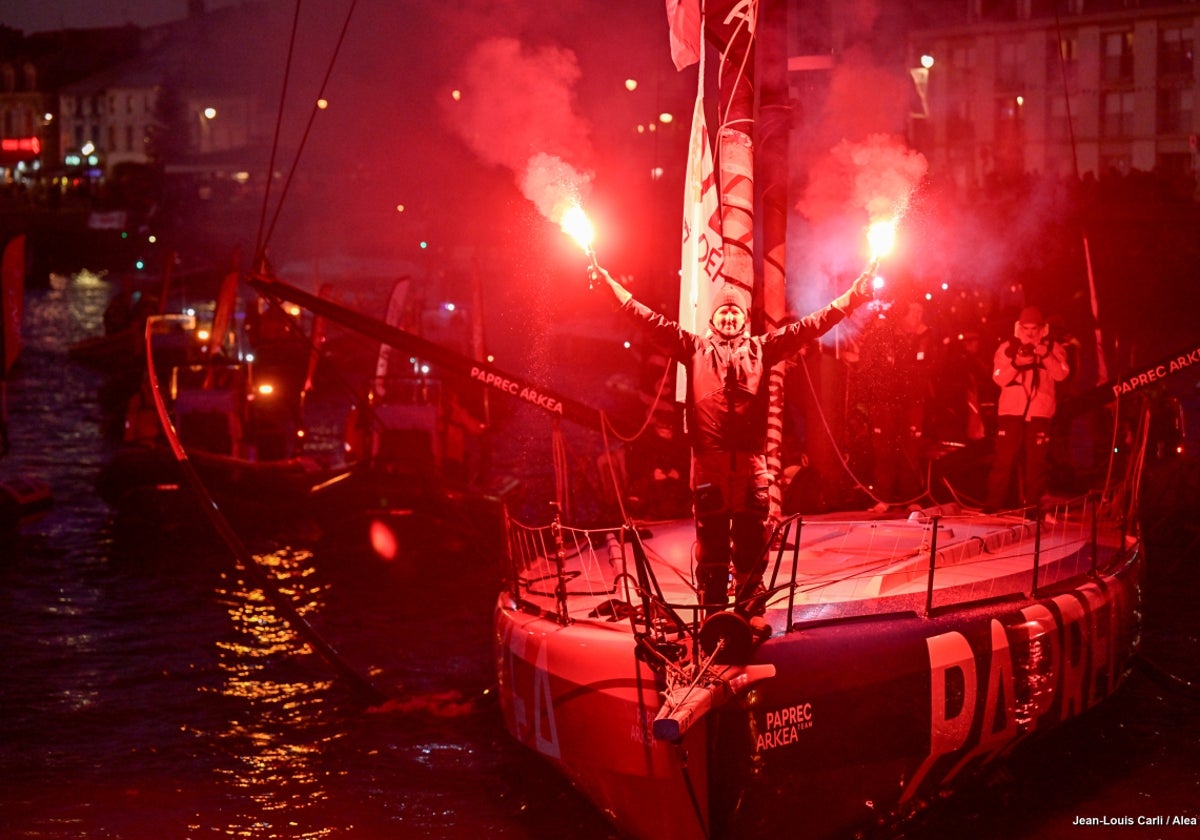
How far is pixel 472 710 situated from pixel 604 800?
12.7 feet

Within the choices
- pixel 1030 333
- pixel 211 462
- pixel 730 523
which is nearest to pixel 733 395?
pixel 730 523

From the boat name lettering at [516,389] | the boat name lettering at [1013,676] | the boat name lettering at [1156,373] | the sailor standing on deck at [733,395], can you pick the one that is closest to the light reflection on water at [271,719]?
the boat name lettering at [516,389]

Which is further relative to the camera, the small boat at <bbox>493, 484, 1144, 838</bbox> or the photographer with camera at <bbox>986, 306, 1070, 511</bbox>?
the photographer with camera at <bbox>986, 306, 1070, 511</bbox>

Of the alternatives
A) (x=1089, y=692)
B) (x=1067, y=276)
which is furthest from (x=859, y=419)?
(x=1067, y=276)

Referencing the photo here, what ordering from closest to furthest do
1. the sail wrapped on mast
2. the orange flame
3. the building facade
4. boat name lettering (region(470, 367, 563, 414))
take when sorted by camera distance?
the orange flame → boat name lettering (region(470, 367, 563, 414)) → the sail wrapped on mast → the building facade

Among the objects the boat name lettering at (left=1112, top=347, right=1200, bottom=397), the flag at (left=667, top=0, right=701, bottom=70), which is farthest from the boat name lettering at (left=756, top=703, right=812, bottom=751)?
the boat name lettering at (left=1112, top=347, right=1200, bottom=397)

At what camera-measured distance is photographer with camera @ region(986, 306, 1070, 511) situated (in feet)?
39.8

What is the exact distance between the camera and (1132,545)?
10.5 metres

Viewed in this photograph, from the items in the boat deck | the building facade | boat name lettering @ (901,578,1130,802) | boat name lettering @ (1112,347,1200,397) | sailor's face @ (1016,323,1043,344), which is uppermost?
the building facade

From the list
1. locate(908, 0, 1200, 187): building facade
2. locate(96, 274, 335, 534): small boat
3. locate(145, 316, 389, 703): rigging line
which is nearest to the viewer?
locate(145, 316, 389, 703): rigging line

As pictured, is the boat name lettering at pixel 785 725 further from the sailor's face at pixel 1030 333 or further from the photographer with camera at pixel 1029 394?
the sailor's face at pixel 1030 333

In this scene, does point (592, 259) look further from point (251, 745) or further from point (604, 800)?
point (251, 745)

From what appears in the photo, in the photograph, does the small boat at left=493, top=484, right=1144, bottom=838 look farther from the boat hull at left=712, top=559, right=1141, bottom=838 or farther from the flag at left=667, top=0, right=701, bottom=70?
the flag at left=667, top=0, right=701, bottom=70

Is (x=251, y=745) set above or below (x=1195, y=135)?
below
